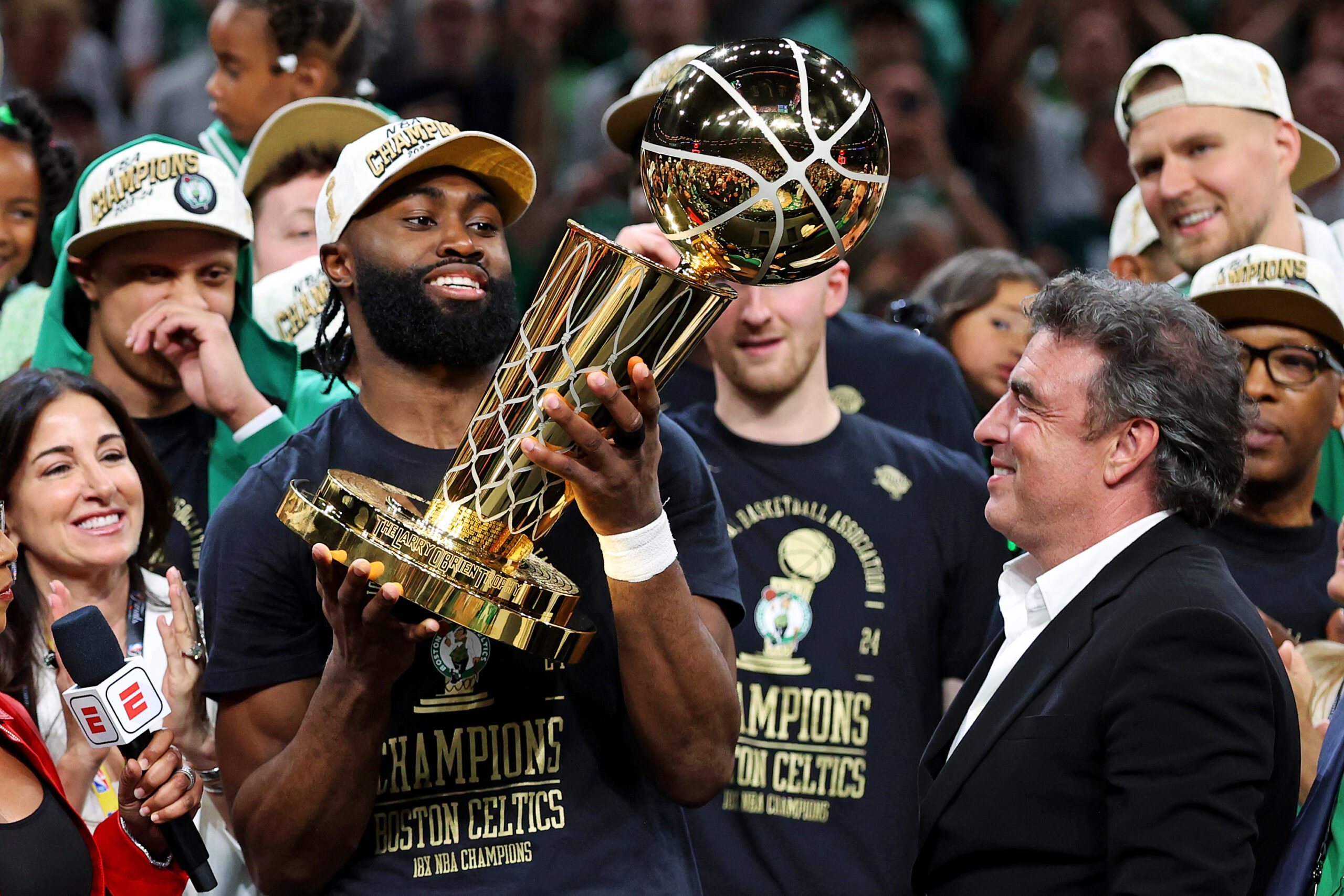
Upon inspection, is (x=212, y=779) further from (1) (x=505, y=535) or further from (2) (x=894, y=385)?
(2) (x=894, y=385)

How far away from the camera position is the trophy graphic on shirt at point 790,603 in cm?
351

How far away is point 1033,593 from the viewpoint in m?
2.63

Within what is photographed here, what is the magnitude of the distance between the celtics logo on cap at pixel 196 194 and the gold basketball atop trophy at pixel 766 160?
191 centimetres

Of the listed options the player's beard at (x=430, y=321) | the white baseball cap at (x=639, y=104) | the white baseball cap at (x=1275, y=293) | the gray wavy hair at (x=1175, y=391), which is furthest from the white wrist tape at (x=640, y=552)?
the white baseball cap at (x=1275, y=293)

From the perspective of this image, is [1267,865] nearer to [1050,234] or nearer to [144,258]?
[144,258]

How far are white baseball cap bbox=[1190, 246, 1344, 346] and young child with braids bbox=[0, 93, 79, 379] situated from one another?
3.06 meters

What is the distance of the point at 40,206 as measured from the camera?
4465mm

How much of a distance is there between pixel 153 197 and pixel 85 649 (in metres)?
1.61

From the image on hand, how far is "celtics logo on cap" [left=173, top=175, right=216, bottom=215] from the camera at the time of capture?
377 centimetres

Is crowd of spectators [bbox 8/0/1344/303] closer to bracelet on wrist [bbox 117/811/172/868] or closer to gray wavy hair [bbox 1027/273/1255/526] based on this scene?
gray wavy hair [bbox 1027/273/1255/526]

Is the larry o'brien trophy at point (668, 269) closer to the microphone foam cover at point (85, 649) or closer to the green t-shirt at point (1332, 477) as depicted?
the microphone foam cover at point (85, 649)

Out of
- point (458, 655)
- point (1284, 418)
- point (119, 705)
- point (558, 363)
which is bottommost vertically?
point (119, 705)

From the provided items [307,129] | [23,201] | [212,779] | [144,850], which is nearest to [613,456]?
[144,850]

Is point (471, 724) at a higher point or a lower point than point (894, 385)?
lower
